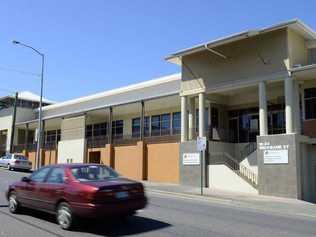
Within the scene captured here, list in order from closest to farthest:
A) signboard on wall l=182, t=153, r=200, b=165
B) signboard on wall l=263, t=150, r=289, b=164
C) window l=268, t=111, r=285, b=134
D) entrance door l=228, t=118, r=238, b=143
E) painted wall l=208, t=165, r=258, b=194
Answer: signboard on wall l=263, t=150, r=289, b=164 → painted wall l=208, t=165, r=258, b=194 → signboard on wall l=182, t=153, r=200, b=165 → window l=268, t=111, r=285, b=134 → entrance door l=228, t=118, r=238, b=143

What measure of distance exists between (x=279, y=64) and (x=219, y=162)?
24.2 feet

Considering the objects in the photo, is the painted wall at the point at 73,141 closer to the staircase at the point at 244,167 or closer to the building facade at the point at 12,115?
the building facade at the point at 12,115

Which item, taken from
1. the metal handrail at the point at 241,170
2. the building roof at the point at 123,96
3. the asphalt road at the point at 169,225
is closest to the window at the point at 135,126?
the building roof at the point at 123,96

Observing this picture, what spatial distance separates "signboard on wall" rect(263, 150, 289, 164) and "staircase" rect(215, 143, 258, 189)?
1.89 m

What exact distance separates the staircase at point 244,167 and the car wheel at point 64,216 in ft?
49.0

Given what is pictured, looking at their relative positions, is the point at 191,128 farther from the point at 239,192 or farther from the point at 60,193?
the point at 60,193

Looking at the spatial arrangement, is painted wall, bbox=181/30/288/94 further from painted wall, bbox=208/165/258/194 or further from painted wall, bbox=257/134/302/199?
painted wall, bbox=208/165/258/194

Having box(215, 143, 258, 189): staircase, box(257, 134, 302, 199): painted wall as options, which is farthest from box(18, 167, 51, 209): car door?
box(215, 143, 258, 189): staircase

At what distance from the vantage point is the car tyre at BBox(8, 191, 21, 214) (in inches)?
466

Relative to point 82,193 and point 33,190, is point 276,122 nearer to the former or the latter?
point 33,190

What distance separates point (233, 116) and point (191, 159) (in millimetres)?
5166

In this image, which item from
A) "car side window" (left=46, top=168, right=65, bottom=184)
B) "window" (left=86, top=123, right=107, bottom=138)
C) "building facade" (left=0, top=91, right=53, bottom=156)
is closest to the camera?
"car side window" (left=46, top=168, right=65, bottom=184)

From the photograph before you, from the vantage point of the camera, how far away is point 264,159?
21781mm

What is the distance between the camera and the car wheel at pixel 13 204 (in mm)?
11828
